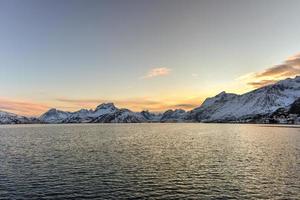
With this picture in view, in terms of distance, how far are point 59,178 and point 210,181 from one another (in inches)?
1151

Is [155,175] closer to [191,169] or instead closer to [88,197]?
[191,169]

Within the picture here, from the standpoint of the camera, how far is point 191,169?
237ft

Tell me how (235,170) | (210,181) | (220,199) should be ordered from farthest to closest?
(235,170) → (210,181) → (220,199)

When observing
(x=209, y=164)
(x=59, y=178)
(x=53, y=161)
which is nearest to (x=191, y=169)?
(x=209, y=164)

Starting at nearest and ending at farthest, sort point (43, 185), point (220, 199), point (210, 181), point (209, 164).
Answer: point (220, 199), point (43, 185), point (210, 181), point (209, 164)

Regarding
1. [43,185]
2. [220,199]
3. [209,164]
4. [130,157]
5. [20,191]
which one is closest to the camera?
[220,199]

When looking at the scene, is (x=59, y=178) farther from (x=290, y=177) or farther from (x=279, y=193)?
(x=290, y=177)

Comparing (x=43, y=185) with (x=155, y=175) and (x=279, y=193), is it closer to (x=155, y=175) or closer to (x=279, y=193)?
(x=155, y=175)

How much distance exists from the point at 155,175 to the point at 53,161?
31126mm

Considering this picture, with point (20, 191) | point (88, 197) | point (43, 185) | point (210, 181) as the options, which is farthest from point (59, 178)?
point (210, 181)

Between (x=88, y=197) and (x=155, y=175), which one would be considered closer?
(x=88, y=197)

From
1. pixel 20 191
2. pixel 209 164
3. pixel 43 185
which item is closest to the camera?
pixel 20 191

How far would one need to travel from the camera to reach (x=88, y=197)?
4878 cm

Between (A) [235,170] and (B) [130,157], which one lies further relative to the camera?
(B) [130,157]
